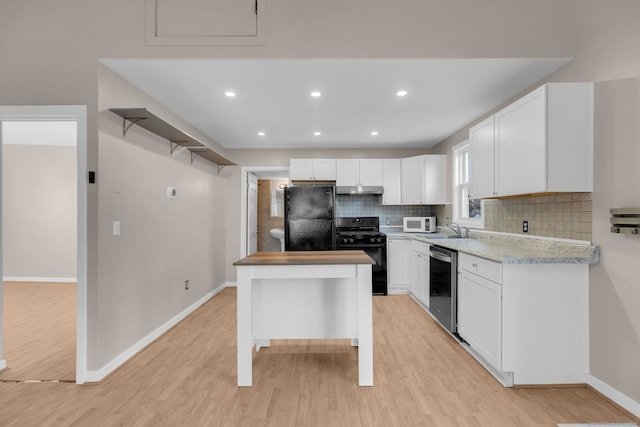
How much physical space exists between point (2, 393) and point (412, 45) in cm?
388

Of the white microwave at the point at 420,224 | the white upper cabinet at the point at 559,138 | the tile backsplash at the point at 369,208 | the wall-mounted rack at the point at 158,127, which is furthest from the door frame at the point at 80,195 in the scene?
the white microwave at the point at 420,224

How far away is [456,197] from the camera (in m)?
4.45

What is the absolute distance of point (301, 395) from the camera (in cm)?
206

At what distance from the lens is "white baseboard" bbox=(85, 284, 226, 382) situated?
2242 millimetres

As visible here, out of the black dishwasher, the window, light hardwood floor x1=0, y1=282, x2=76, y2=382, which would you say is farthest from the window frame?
light hardwood floor x1=0, y1=282, x2=76, y2=382

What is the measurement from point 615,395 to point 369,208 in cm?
369

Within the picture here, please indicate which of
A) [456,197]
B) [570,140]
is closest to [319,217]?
[456,197]

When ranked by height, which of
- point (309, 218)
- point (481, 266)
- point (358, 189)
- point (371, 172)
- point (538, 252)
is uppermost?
point (371, 172)

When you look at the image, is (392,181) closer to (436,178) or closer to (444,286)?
(436,178)

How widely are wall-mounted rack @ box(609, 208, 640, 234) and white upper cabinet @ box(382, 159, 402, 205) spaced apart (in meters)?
3.10

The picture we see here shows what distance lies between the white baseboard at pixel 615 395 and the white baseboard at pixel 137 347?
11.7ft

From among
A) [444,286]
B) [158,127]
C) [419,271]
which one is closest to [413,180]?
[419,271]

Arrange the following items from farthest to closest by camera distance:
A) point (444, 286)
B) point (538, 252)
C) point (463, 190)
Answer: point (463, 190), point (444, 286), point (538, 252)

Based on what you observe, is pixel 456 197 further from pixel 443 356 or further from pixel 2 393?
pixel 2 393
